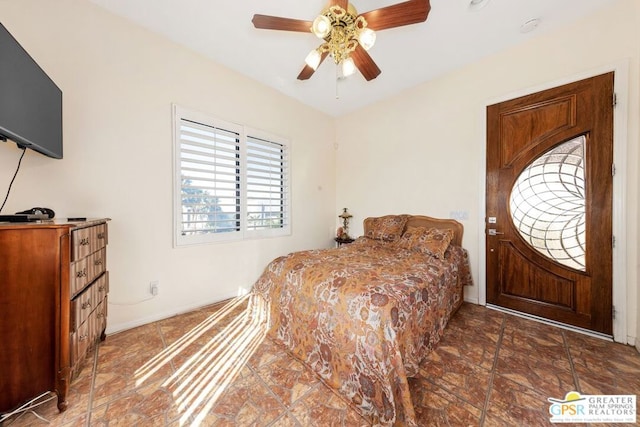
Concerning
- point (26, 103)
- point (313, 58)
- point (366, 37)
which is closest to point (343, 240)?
point (313, 58)

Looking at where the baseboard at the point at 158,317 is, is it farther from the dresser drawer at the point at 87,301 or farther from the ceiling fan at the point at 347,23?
the ceiling fan at the point at 347,23

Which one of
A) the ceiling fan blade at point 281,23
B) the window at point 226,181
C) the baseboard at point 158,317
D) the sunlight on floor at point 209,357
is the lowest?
the sunlight on floor at point 209,357

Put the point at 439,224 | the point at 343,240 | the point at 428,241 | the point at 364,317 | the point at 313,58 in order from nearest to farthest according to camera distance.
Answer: the point at 364,317
the point at 313,58
the point at 428,241
the point at 439,224
the point at 343,240

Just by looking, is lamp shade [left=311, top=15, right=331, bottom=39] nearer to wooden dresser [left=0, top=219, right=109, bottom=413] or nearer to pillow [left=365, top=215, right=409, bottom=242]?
wooden dresser [left=0, top=219, right=109, bottom=413]

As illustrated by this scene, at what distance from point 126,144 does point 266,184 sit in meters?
1.59

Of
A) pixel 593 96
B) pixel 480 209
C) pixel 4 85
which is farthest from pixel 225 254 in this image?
pixel 593 96

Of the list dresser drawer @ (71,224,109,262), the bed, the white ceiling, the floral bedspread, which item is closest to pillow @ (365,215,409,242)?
the bed

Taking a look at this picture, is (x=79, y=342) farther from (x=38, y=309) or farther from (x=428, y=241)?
(x=428, y=241)

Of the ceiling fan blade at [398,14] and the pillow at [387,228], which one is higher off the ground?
the ceiling fan blade at [398,14]

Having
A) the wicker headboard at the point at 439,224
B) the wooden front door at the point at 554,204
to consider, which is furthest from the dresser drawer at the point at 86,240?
the wooden front door at the point at 554,204

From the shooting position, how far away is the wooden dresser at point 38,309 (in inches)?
48.0

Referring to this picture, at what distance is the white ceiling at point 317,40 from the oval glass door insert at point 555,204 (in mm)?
1282

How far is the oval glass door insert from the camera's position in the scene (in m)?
2.21

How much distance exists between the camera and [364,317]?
138 cm
